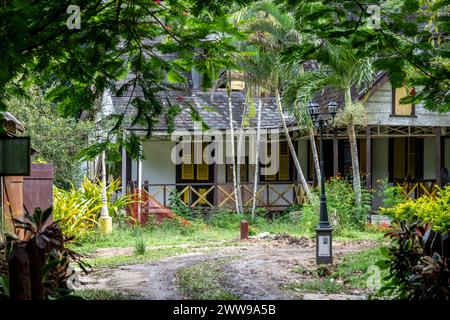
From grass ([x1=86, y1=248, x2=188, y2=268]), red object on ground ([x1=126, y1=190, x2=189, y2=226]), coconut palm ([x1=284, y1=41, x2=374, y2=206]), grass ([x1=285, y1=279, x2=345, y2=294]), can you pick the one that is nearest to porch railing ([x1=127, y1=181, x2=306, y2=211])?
red object on ground ([x1=126, y1=190, x2=189, y2=226])

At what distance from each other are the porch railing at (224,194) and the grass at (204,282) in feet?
29.3

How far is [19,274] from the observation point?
371 cm

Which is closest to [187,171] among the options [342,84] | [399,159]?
[399,159]

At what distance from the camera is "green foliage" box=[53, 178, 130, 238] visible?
53.5ft

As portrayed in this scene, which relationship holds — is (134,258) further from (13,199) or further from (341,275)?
(341,275)

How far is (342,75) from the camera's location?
1780cm

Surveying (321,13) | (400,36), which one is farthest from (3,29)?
(400,36)

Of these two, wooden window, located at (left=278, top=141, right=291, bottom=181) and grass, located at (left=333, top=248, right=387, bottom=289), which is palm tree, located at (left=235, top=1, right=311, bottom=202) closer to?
wooden window, located at (left=278, top=141, right=291, bottom=181)

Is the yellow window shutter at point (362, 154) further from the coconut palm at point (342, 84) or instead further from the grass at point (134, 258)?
the grass at point (134, 258)

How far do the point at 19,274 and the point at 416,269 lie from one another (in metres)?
2.51

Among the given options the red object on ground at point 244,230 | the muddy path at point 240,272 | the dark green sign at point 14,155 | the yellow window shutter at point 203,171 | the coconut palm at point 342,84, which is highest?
the coconut palm at point 342,84

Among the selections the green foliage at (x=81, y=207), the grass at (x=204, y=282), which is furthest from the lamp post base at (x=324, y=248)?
the green foliage at (x=81, y=207)

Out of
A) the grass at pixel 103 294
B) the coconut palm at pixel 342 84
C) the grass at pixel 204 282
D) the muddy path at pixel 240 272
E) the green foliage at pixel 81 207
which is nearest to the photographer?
the grass at pixel 103 294

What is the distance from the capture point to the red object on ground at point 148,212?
19906mm
